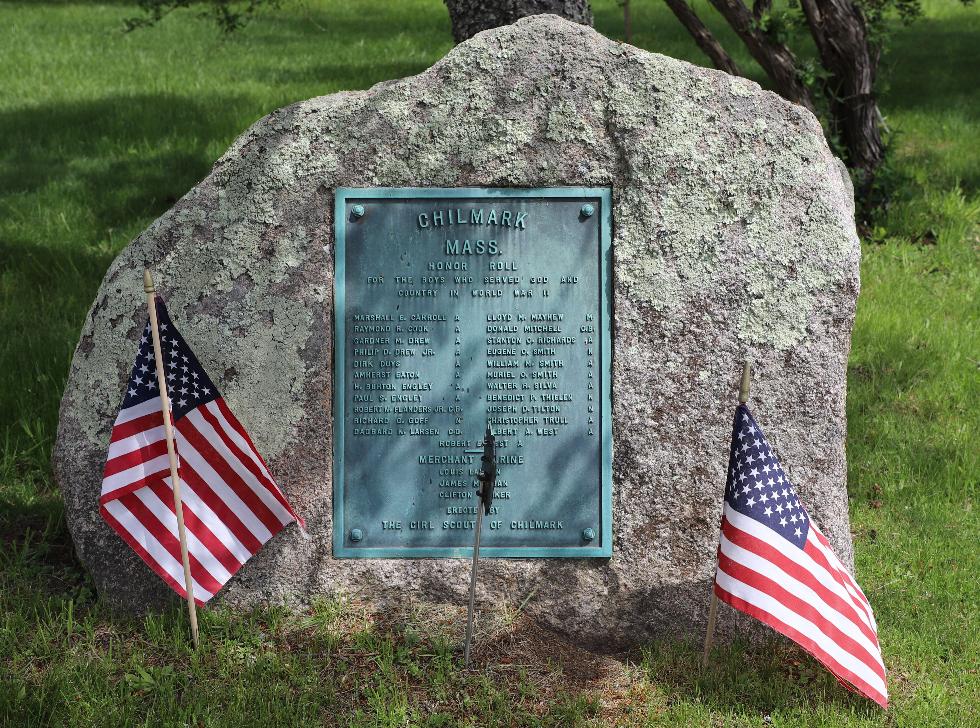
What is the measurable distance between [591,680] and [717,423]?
108 cm

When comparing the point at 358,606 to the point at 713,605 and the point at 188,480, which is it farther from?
the point at 713,605

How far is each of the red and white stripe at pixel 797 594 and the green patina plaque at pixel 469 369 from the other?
0.59 m

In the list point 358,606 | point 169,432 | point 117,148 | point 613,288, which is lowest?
point 358,606

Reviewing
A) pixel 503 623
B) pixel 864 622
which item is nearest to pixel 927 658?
pixel 864 622

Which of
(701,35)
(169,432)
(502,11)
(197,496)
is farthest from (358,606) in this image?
(701,35)

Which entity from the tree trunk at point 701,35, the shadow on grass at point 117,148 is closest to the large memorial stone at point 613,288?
the tree trunk at point 701,35

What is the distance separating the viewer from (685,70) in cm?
375

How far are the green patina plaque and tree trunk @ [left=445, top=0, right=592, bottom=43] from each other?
1.90 metres

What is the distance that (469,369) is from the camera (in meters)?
3.81

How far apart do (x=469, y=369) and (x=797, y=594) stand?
1.43m

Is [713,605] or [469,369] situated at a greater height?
[469,369]

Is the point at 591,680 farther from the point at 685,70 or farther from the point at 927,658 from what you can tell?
the point at 685,70

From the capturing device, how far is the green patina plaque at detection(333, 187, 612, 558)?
3.78m

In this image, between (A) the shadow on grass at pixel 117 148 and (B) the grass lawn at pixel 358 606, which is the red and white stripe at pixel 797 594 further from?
(A) the shadow on grass at pixel 117 148
